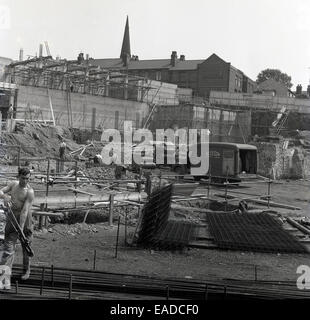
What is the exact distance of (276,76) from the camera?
94.1 meters

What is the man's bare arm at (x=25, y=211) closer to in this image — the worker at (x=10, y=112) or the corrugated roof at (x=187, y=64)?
the worker at (x=10, y=112)

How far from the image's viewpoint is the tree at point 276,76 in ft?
306

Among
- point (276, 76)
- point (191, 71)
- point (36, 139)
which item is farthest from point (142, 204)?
point (276, 76)

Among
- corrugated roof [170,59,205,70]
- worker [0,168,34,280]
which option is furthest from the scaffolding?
worker [0,168,34,280]

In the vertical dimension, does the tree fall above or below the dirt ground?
above

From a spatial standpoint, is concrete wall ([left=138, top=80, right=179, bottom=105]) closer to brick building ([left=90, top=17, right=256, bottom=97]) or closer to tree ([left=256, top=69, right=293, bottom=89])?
brick building ([left=90, top=17, right=256, bottom=97])

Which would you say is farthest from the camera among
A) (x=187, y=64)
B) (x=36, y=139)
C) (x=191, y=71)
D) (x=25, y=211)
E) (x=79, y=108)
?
(x=187, y=64)

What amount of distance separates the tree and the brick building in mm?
12849

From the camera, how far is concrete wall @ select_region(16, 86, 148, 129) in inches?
1507

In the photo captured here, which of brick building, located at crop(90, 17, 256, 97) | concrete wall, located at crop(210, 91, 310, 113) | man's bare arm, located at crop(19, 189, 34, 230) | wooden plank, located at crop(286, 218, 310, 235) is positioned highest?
brick building, located at crop(90, 17, 256, 97)

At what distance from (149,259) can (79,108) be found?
115 ft

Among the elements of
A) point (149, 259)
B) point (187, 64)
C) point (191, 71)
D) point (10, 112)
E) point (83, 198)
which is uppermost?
point (187, 64)

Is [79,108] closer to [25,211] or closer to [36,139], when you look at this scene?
[36,139]

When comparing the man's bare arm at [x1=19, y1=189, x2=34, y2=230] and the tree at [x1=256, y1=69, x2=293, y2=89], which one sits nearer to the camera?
the man's bare arm at [x1=19, y1=189, x2=34, y2=230]
